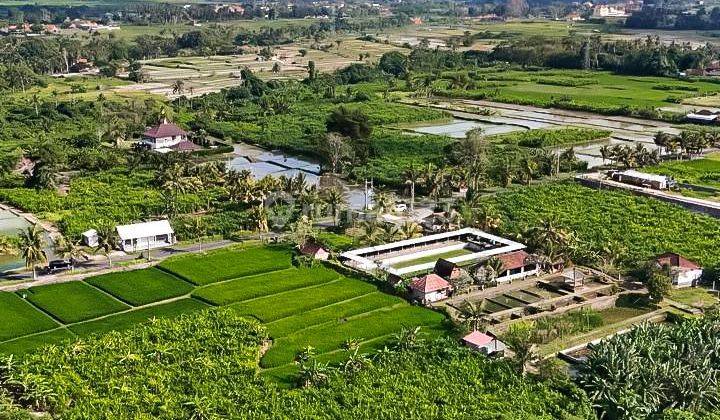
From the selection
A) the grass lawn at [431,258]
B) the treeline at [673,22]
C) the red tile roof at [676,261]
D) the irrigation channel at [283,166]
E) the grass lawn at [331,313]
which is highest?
the treeline at [673,22]

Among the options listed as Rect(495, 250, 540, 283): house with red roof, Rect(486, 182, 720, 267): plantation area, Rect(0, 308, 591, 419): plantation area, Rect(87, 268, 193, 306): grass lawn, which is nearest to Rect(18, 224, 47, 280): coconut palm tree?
Rect(87, 268, 193, 306): grass lawn

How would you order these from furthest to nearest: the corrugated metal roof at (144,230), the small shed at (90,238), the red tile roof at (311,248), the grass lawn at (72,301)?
the small shed at (90,238), the corrugated metal roof at (144,230), the red tile roof at (311,248), the grass lawn at (72,301)

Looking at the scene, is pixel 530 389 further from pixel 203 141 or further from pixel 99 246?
pixel 203 141

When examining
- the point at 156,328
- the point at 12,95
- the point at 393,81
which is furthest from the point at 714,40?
the point at 156,328

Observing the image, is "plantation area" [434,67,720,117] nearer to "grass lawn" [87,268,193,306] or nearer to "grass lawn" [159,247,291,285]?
"grass lawn" [159,247,291,285]

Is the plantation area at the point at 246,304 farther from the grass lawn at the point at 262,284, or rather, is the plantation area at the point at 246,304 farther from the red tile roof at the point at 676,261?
the red tile roof at the point at 676,261

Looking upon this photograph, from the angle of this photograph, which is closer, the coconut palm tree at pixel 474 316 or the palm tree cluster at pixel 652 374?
the palm tree cluster at pixel 652 374

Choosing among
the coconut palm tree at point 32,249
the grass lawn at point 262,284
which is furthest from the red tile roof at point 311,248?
the coconut palm tree at point 32,249
